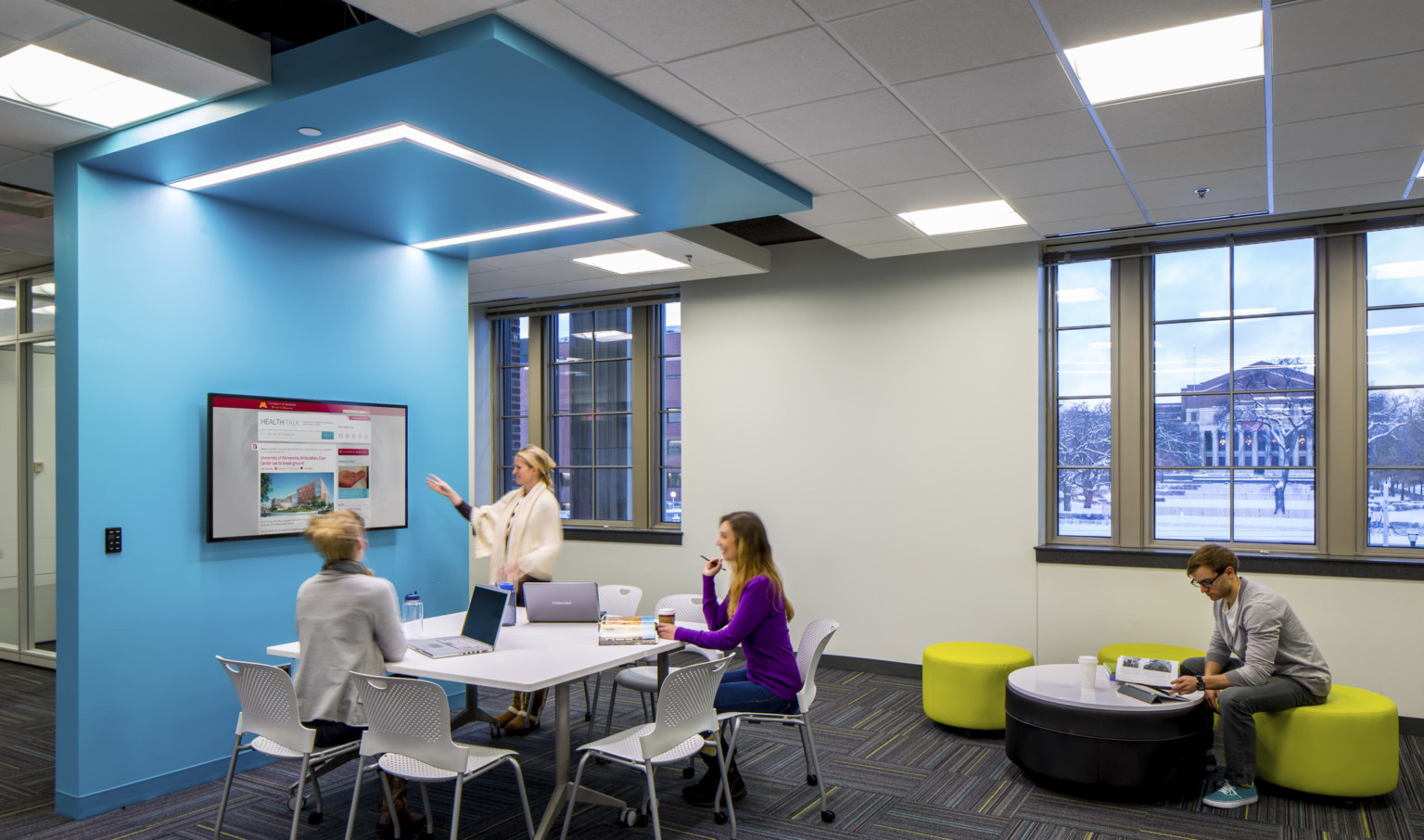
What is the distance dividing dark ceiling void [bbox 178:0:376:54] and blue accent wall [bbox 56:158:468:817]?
100cm

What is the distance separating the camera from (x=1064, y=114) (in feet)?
12.3

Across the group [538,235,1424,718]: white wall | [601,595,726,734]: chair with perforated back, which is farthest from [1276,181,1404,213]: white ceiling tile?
[601,595,726,734]: chair with perforated back

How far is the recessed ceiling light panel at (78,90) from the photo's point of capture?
328 cm

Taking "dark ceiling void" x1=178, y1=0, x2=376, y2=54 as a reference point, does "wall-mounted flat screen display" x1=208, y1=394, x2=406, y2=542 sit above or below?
below

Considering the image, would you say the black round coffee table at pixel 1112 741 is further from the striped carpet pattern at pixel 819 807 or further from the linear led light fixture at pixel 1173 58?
the linear led light fixture at pixel 1173 58

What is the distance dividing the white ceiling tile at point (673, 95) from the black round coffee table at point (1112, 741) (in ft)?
10.2

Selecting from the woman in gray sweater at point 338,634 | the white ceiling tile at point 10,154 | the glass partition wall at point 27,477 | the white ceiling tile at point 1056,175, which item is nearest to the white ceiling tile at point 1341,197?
the white ceiling tile at point 1056,175

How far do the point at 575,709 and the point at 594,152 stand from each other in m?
3.51

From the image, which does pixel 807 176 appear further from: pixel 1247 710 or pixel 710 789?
pixel 1247 710

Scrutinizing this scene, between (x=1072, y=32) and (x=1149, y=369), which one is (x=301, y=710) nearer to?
(x=1072, y=32)

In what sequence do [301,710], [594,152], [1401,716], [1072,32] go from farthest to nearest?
1. [1401,716]
2. [594,152]
3. [301,710]
4. [1072,32]

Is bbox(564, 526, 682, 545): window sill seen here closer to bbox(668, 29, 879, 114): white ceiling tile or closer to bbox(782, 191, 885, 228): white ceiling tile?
bbox(782, 191, 885, 228): white ceiling tile

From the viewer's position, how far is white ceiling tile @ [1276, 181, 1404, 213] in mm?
4801

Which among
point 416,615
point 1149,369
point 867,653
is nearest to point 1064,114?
point 1149,369
